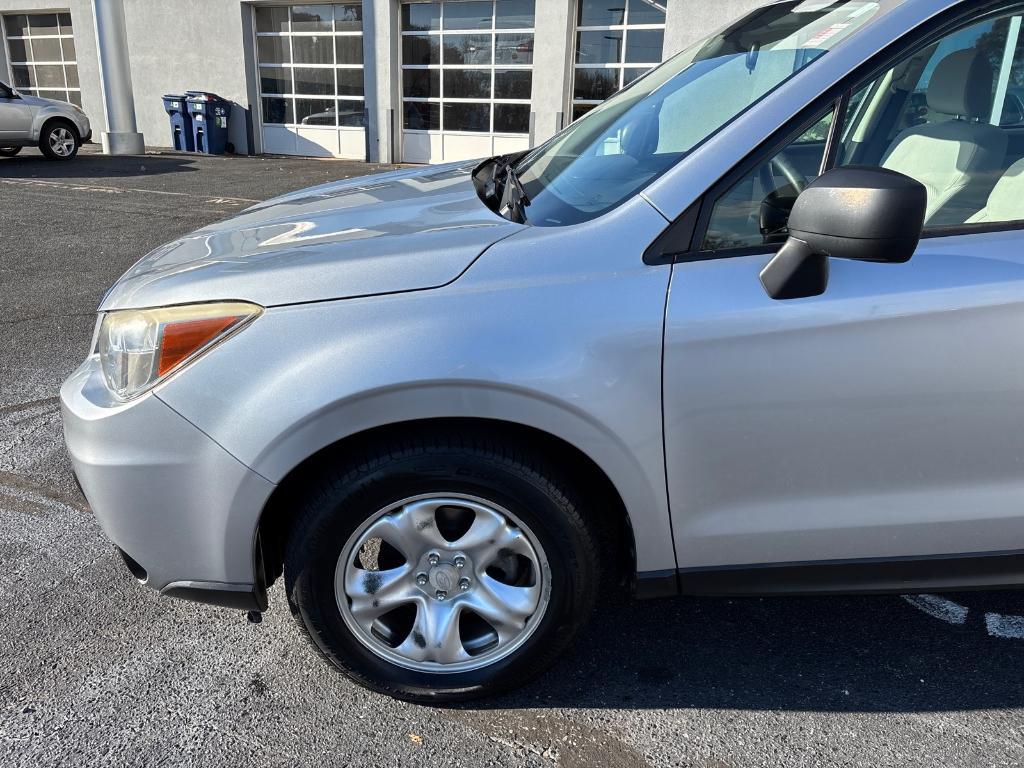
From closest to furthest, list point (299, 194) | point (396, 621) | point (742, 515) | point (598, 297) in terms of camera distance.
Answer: point (598, 297) < point (742, 515) < point (396, 621) < point (299, 194)

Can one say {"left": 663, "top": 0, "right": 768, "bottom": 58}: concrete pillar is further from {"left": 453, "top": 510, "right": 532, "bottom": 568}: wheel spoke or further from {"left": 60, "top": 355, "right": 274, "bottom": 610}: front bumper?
{"left": 60, "top": 355, "right": 274, "bottom": 610}: front bumper

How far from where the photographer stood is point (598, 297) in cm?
192

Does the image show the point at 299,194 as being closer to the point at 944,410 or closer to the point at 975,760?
the point at 944,410

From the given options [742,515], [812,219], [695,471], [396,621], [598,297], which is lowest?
[396,621]

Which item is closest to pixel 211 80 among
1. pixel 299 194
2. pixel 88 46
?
pixel 88 46

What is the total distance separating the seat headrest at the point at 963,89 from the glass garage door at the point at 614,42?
40.2 feet

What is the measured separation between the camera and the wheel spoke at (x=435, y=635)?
7.30 feet

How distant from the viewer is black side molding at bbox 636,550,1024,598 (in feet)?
6.98

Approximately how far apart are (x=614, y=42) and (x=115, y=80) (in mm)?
9741

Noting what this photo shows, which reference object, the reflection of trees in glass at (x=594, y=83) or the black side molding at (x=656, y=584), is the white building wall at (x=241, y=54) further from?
the black side molding at (x=656, y=584)

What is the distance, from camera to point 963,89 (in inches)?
88.9

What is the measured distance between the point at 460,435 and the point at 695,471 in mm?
569

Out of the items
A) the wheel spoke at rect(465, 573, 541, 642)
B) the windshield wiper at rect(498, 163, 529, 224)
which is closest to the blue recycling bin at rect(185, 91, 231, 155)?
the windshield wiper at rect(498, 163, 529, 224)

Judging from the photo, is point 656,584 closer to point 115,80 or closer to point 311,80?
point 311,80
